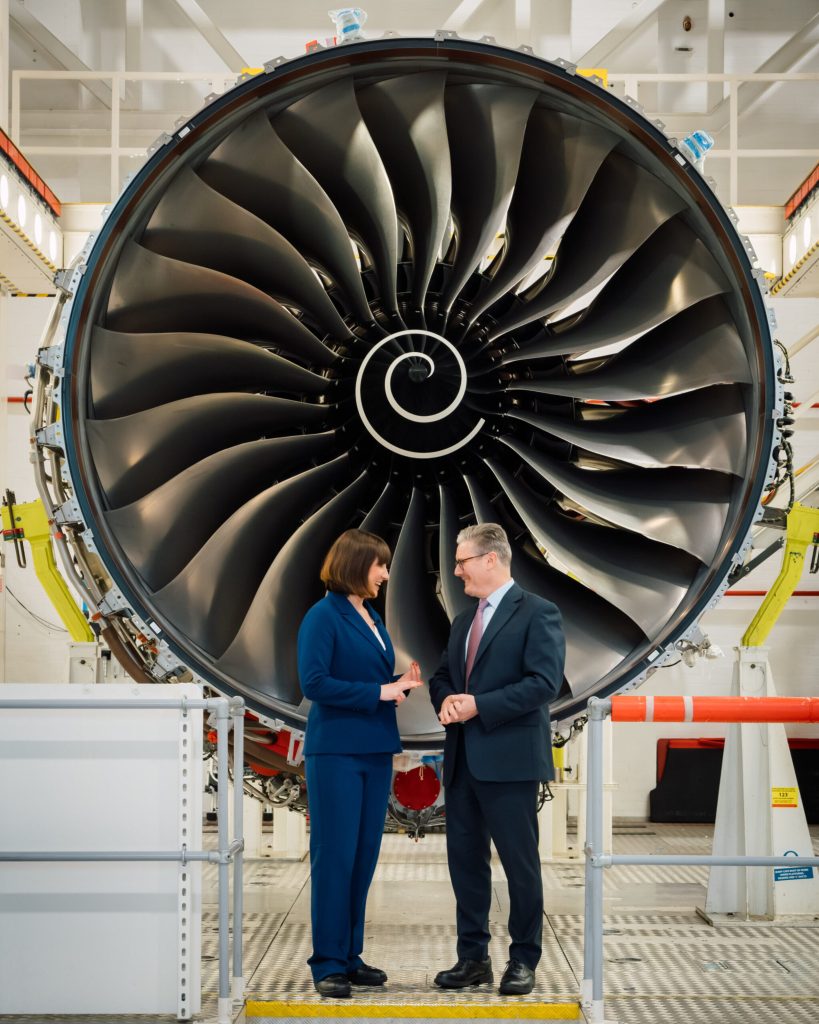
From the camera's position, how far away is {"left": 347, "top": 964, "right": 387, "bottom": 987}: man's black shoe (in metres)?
3.26

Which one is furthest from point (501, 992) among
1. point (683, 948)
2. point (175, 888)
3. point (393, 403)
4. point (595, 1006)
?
point (393, 403)

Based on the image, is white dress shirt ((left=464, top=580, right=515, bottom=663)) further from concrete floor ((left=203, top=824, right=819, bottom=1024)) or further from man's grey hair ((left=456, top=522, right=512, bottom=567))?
concrete floor ((left=203, top=824, right=819, bottom=1024))

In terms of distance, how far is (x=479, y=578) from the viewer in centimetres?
321

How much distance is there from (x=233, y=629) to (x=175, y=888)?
0.94 meters

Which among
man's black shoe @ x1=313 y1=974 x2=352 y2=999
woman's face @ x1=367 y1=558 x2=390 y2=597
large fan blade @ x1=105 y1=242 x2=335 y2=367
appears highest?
large fan blade @ x1=105 y1=242 x2=335 y2=367

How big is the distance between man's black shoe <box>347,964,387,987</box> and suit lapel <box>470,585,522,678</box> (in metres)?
0.96

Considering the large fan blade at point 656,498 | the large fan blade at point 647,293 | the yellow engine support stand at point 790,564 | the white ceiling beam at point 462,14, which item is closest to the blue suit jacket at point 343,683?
the large fan blade at point 656,498

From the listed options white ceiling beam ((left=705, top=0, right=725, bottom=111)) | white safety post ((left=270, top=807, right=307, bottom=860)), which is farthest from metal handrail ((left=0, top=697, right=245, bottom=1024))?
white ceiling beam ((left=705, top=0, right=725, bottom=111))

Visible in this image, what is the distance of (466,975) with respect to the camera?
126 inches

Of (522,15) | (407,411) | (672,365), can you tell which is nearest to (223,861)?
(407,411)

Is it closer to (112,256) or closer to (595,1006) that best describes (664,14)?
(112,256)

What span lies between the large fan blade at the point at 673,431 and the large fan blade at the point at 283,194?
0.76 m

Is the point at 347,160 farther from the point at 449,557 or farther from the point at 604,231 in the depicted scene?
the point at 449,557

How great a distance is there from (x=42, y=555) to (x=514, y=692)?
1.86 m
